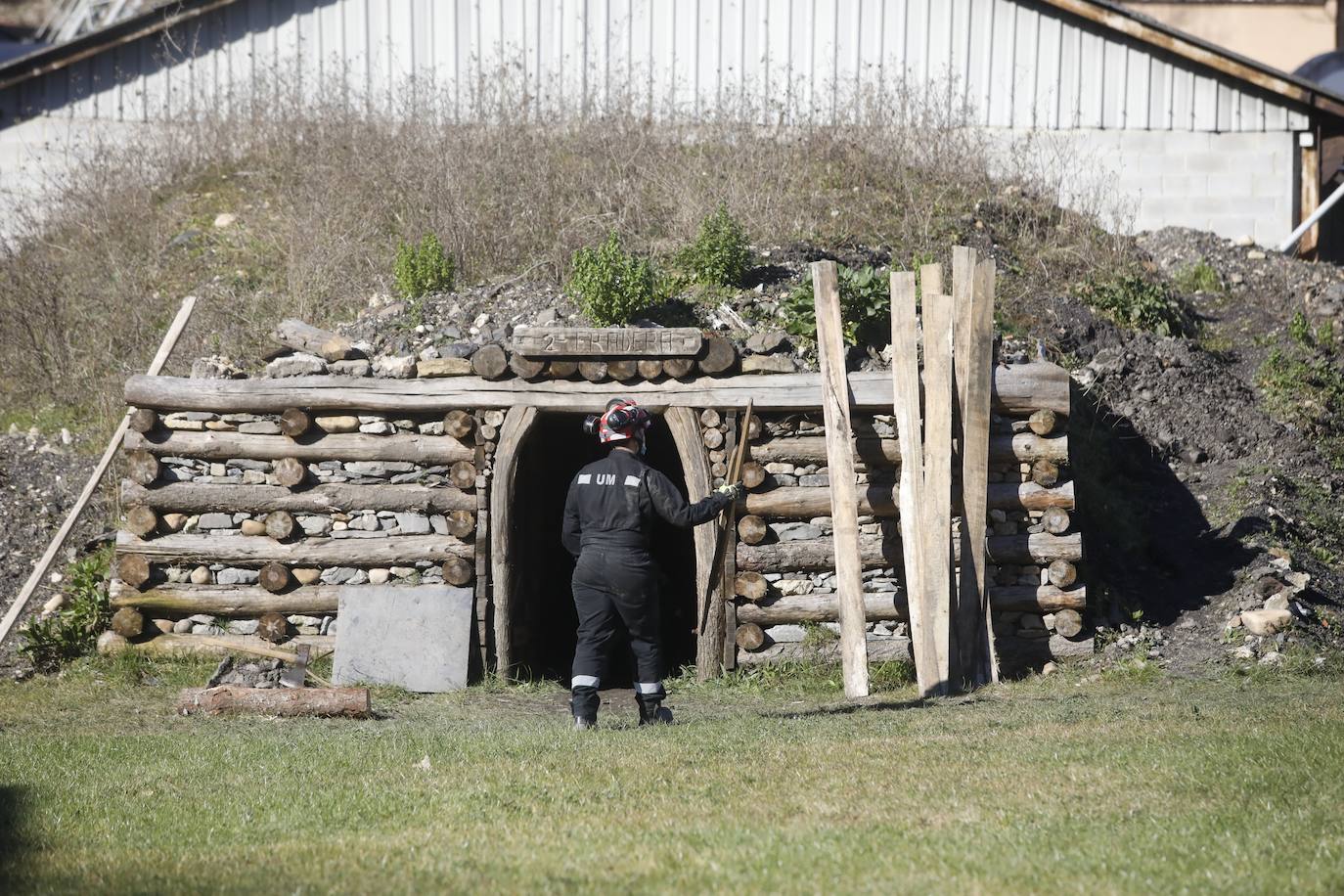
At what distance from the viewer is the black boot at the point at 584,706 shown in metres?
8.91

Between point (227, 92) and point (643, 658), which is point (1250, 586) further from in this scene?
point (227, 92)

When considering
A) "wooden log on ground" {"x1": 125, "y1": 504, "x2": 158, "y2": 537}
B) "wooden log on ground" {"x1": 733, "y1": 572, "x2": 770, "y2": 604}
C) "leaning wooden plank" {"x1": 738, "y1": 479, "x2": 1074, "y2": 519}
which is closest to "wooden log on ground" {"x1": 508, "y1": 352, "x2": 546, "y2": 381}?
"leaning wooden plank" {"x1": 738, "y1": 479, "x2": 1074, "y2": 519}

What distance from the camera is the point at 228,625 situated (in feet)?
37.9

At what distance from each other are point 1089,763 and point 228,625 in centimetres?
719

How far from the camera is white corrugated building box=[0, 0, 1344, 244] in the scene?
1761 centimetres

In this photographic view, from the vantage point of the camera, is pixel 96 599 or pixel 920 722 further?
pixel 96 599

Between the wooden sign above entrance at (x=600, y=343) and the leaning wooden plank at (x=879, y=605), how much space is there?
2.06 metres

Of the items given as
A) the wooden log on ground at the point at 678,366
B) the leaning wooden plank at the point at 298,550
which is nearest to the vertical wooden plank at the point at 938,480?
the wooden log on ground at the point at 678,366

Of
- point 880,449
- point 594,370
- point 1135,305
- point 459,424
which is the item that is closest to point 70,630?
point 459,424

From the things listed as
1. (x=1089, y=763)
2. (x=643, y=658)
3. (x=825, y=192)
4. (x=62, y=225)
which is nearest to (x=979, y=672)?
(x=643, y=658)

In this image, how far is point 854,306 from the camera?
1188 cm

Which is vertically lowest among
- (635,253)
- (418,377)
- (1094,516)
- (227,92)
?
(1094,516)

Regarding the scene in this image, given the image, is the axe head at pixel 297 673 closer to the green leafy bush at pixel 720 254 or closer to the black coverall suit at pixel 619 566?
the black coverall suit at pixel 619 566

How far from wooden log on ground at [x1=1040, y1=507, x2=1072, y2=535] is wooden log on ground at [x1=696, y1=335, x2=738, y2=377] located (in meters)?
2.71
